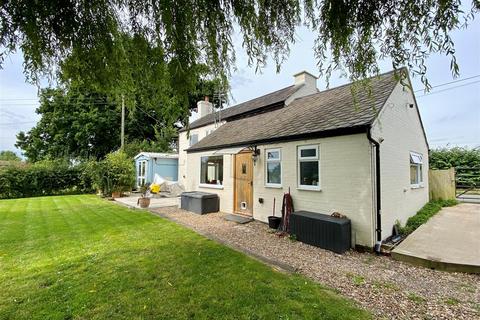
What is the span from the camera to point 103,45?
2.87 m

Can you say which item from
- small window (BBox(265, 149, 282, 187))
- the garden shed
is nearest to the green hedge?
the garden shed

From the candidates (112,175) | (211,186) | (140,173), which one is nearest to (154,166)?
(140,173)

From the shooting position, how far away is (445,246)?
623 centimetres

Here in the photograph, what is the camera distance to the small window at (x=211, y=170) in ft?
40.3

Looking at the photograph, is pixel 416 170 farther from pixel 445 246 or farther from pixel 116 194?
pixel 116 194

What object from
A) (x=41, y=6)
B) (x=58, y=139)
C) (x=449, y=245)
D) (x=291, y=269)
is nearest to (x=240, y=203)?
(x=291, y=269)

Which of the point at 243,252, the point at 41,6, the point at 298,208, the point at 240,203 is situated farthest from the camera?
the point at 240,203

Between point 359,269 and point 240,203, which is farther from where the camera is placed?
point 240,203

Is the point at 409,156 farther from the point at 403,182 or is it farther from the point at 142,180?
the point at 142,180

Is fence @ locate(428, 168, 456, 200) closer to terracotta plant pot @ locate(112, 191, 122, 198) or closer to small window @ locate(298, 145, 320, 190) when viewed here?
small window @ locate(298, 145, 320, 190)

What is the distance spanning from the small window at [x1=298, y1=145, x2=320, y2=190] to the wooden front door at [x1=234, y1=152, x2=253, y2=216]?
257cm

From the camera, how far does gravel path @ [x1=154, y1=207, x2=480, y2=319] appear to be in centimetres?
373

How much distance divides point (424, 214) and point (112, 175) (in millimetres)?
18381

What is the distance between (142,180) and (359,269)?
2014 centimetres
